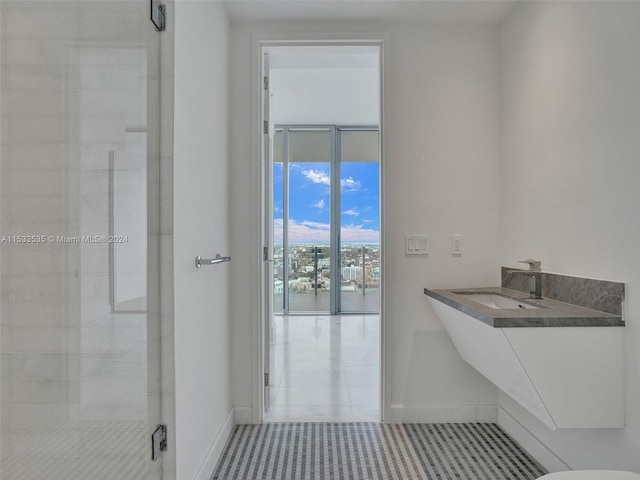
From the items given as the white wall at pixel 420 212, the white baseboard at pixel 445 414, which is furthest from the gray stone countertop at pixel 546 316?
the white baseboard at pixel 445 414

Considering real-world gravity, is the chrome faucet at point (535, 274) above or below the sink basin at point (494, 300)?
above

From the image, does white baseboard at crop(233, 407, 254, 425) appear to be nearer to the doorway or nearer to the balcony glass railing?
the doorway

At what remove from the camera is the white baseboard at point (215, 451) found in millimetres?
1848

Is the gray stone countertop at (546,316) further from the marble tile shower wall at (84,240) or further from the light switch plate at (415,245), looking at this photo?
the marble tile shower wall at (84,240)

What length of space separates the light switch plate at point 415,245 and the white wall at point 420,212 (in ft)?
0.11

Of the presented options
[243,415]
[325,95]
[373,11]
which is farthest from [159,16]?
[325,95]

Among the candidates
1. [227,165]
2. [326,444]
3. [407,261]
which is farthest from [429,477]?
[227,165]

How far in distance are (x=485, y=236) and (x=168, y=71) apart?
1.98m

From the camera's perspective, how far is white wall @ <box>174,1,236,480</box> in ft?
5.26

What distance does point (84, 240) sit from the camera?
1.10 m

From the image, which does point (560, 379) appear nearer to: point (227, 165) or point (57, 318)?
point (57, 318)

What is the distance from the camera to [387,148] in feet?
8.13

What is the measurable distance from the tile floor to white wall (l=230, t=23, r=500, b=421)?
334mm

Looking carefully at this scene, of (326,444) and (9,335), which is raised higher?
Result: (9,335)
